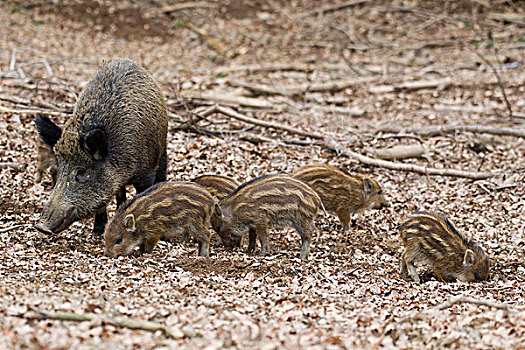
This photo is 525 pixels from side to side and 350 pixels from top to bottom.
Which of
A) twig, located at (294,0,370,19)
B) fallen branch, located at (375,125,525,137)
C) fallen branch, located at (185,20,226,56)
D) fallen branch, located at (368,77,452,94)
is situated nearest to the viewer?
fallen branch, located at (375,125,525,137)

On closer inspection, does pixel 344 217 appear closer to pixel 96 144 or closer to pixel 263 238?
pixel 263 238

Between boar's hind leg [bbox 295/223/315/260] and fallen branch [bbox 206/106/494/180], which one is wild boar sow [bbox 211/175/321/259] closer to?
boar's hind leg [bbox 295/223/315/260]

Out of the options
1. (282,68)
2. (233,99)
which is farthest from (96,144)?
(282,68)

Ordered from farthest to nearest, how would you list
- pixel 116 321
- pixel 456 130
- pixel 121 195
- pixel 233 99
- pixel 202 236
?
pixel 233 99 < pixel 456 130 < pixel 121 195 < pixel 202 236 < pixel 116 321

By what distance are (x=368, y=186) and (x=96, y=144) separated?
334 cm

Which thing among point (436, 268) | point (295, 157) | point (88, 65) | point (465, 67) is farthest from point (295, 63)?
point (436, 268)

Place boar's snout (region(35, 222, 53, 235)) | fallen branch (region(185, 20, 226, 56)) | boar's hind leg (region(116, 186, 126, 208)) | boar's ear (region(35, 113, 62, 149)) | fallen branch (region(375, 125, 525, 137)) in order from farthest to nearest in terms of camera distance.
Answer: fallen branch (region(185, 20, 226, 56)), fallen branch (region(375, 125, 525, 137)), boar's hind leg (region(116, 186, 126, 208)), boar's ear (region(35, 113, 62, 149)), boar's snout (region(35, 222, 53, 235))

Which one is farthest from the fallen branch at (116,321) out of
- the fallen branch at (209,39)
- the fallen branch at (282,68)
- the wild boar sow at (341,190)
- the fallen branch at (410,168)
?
the fallen branch at (209,39)

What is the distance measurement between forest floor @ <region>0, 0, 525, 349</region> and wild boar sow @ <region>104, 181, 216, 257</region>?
0.21 metres

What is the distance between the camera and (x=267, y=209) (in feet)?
19.3

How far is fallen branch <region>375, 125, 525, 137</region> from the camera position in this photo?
9133 millimetres

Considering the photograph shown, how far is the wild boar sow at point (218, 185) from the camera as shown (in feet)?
21.4

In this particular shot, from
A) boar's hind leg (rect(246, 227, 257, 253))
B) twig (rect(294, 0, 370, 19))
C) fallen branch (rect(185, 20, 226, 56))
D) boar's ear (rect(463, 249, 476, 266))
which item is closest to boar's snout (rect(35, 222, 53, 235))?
boar's hind leg (rect(246, 227, 257, 253))

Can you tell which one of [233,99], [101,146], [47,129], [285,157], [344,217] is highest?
[47,129]
